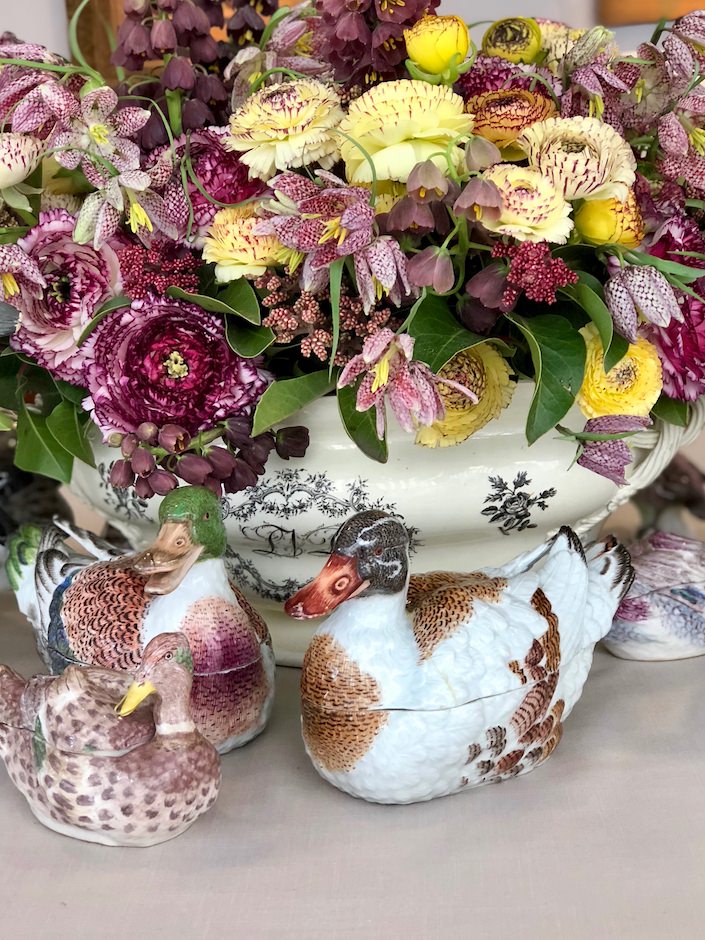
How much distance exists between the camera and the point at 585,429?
541mm

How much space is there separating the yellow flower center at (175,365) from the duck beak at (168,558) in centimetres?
7

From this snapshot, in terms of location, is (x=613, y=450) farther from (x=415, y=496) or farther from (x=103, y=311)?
(x=103, y=311)

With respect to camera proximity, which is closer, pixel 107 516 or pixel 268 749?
pixel 268 749

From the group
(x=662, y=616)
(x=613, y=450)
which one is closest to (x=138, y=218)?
(x=613, y=450)

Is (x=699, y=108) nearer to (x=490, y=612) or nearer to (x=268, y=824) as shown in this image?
(x=490, y=612)

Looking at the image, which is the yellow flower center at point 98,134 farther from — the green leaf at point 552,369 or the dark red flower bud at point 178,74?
the green leaf at point 552,369

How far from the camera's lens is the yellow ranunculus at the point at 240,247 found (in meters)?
0.49

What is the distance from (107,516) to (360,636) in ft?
0.79

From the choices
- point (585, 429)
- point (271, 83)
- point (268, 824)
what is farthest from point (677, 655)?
point (271, 83)

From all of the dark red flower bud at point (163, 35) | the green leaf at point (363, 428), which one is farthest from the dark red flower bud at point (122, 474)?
the dark red flower bud at point (163, 35)

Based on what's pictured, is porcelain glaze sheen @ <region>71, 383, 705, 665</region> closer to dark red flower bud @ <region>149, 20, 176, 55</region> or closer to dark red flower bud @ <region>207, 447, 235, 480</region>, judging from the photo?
dark red flower bud @ <region>207, 447, 235, 480</region>

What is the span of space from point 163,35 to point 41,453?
222 mm

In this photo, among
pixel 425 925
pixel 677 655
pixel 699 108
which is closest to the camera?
pixel 425 925

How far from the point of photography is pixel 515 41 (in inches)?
23.2
